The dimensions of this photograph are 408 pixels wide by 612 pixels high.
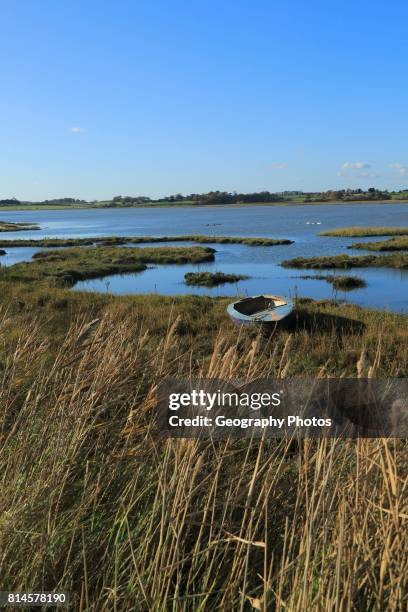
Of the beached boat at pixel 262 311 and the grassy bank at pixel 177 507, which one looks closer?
the grassy bank at pixel 177 507

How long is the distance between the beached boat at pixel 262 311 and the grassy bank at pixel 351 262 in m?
19.2

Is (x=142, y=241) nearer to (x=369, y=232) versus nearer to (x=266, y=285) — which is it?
(x=369, y=232)

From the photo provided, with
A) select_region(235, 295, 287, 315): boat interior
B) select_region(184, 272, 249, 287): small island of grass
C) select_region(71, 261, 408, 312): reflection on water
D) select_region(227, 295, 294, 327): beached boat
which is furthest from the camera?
select_region(184, 272, 249, 287): small island of grass

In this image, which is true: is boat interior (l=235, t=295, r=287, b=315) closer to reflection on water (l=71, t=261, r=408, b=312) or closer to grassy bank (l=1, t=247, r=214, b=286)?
reflection on water (l=71, t=261, r=408, b=312)

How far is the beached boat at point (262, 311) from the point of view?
43.3ft

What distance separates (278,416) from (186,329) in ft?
37.7

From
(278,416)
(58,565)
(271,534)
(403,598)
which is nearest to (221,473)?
(271,534)

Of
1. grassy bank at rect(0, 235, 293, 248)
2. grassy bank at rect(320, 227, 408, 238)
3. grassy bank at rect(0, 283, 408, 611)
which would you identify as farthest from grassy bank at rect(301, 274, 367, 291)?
grassy bank at rect(320, 227, 408, 238)

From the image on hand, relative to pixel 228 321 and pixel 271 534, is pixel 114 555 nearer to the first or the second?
pixel 271 534

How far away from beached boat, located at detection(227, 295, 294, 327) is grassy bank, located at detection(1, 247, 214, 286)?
503 inches

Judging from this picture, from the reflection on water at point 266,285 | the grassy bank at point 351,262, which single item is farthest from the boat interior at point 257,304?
the grassy bank at point 351,262

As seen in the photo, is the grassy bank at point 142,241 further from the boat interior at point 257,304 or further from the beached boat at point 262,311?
the beached boat at point 262,311

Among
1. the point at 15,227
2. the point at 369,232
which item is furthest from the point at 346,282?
the point at 15,227

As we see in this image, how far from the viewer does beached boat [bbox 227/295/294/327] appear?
1320 cm
